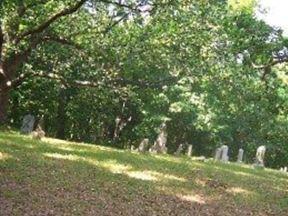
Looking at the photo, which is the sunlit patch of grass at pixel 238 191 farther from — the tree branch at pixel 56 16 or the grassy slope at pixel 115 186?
the tree branch at pixel 56 16

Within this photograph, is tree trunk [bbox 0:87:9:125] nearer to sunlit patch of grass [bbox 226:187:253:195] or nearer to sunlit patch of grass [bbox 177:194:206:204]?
sunlit patch of grass [bbox 226:187:253:195]

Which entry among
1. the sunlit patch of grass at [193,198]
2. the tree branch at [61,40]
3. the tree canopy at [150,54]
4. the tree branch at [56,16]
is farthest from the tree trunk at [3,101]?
the sunlit patch of grass at [193,198]

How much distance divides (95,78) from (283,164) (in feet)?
139

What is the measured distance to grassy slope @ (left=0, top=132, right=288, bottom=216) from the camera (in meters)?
15.0

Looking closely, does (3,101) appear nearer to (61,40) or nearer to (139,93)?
(61,40)

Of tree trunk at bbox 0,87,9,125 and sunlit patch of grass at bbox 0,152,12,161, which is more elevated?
tree trunk at bbox 0,87,9,125

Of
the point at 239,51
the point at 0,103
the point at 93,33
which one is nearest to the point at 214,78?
the point at 93,33

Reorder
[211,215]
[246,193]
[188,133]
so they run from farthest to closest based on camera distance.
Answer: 1. [188,133]
2. [246,193]
3. [211,215]

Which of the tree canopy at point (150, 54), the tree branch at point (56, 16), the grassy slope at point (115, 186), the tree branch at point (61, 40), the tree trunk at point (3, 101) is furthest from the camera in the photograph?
the tree trunk at point (3, 101)

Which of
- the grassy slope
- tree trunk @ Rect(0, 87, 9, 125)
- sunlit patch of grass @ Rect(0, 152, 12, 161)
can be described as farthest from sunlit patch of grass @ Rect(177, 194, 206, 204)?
tree trunk @ Rect(0, 87, 9, 125)

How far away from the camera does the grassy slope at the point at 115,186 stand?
1495cm

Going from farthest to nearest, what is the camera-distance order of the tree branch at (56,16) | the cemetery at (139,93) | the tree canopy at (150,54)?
the tree canopy at (150,54), the tree branch at (56,16), the cemetery at (139,93)

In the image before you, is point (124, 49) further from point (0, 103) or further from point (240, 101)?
point (0, 103)

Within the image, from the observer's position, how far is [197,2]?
2158 cm
